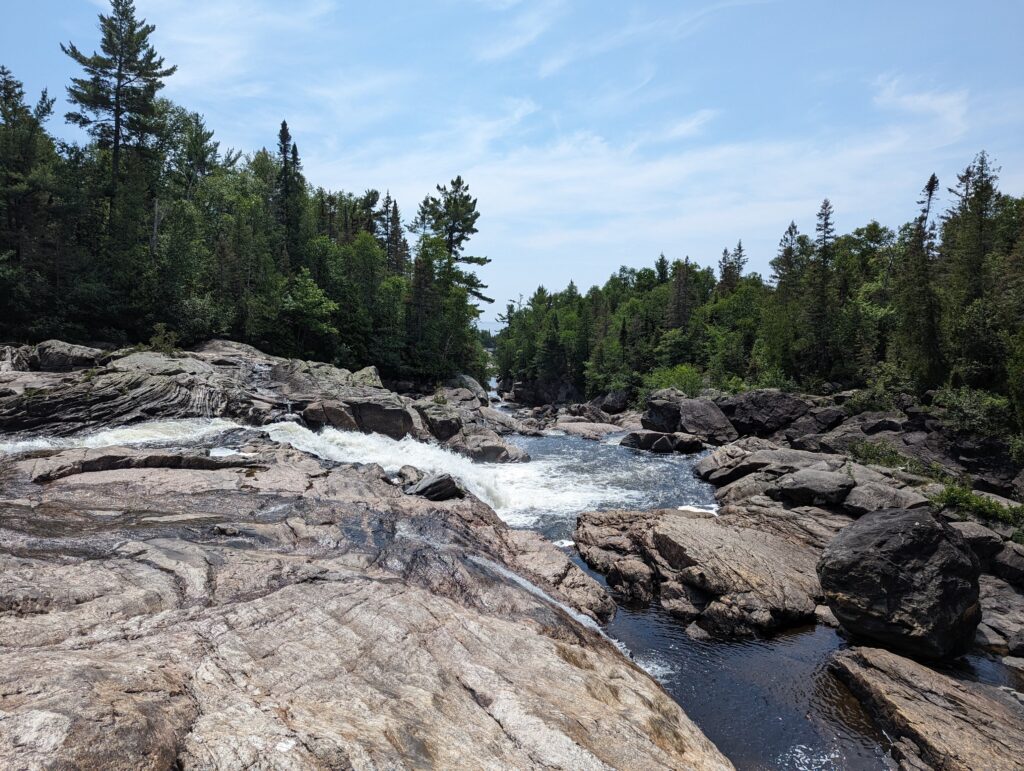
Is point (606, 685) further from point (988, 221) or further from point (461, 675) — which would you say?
point (988, 221)

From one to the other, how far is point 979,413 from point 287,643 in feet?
108

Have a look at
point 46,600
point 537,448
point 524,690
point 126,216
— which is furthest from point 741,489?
point 126,216

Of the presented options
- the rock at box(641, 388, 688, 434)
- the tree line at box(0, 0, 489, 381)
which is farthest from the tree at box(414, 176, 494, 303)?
the rock at box(641, 388, 688, 434)

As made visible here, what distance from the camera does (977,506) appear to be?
1805 cm

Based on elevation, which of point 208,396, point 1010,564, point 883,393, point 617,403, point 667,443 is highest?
point 883,393

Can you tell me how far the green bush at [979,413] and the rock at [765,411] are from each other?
10.0 metres

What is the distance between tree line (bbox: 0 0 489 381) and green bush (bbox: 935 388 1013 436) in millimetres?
42843

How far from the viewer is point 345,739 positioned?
4.84 meters

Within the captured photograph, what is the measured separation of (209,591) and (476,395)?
155 ft

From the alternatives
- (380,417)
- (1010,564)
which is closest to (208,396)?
(380,417)

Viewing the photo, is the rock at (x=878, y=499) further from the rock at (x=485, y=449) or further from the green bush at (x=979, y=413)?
the rock at (x=485, y=449)

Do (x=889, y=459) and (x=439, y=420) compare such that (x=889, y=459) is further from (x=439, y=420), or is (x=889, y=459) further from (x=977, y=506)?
(x=439, y=420)

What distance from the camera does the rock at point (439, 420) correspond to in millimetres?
32406

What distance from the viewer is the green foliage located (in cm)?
1748
